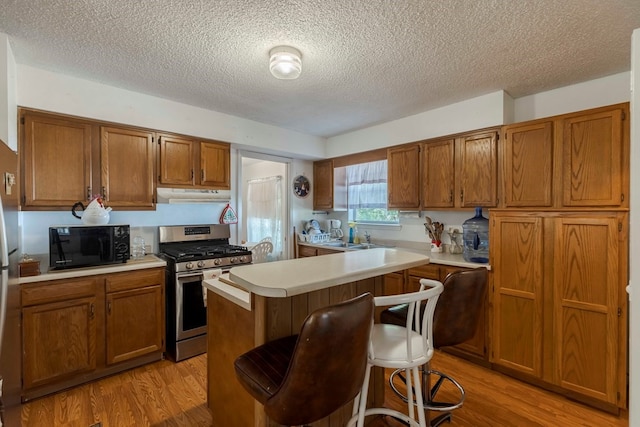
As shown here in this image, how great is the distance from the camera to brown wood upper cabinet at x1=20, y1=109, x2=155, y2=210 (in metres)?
2.37

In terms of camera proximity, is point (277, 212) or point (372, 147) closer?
point (372, 147)

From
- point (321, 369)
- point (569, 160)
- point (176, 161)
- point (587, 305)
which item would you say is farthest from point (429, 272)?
point (176, 161)

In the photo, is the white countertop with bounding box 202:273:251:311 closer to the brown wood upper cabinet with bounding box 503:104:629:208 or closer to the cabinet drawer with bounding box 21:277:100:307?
the cabinet drawer with bounding box 21:277:100:307

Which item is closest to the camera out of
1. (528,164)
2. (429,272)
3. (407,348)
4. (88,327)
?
(407,348)

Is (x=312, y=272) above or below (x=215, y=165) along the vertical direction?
below

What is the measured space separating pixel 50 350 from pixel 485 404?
10.7 ft

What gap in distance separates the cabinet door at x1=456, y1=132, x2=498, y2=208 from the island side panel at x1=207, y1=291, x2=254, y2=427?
7.85ft

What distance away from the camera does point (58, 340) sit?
2291 millimetres

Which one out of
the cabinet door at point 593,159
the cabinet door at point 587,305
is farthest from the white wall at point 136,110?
the cabinet door at point 587,305

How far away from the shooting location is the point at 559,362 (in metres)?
2.31

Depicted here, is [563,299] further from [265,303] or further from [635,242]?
[265,303]

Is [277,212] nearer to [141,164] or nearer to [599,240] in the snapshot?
[141,164]

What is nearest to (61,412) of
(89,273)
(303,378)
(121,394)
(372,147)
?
(121,394)

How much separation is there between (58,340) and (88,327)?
0.19m
